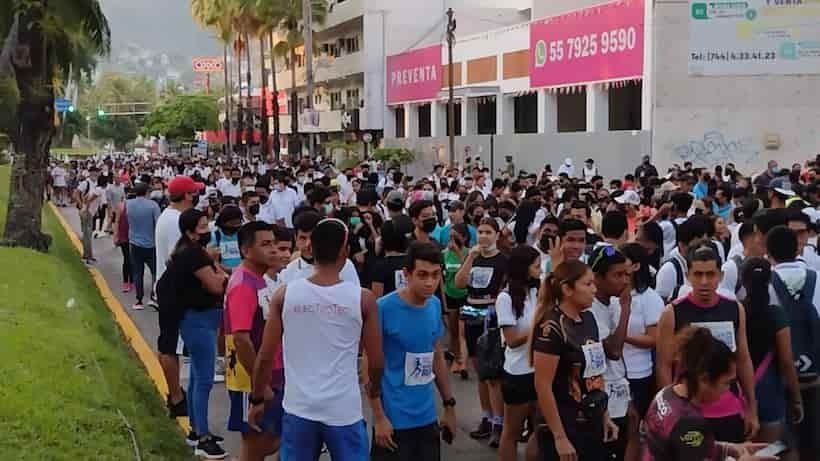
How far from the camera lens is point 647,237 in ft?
27.2

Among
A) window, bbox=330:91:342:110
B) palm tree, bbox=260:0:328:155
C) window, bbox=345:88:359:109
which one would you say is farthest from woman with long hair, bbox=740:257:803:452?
window, bbox=330:91:342:110

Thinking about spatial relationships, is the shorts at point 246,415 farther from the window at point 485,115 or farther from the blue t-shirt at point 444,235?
the window at point 485,115

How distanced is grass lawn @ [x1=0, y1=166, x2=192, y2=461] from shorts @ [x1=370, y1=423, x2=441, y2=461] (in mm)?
2162

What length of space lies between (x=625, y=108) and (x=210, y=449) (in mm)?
33116

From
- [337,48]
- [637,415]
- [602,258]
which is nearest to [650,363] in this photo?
[637,415]

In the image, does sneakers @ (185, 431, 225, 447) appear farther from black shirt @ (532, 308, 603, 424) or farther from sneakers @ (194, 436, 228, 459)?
black shirt @ (532, 308, 603, 424)

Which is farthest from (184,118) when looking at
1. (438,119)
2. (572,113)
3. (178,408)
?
(178,408)

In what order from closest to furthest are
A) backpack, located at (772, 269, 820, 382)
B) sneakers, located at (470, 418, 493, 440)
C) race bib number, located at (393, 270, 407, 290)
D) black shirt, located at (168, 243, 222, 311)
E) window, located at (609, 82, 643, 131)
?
1. backpack, located at (772, 269, 820, 382)
2. black shirt, located at (168, 243, 222, 311)
3. race bib number, located at (393, 270, 407, 290)
4. sneakers, located at (470, 418, 493, 440)
5. window, located at (609, 82, 643, 131)

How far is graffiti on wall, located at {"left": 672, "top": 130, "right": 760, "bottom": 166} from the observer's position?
99.9ft

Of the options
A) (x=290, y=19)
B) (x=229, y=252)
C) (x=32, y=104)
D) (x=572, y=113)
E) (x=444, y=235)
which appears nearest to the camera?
(x=229, y=252)

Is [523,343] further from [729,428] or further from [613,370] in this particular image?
[729,428]

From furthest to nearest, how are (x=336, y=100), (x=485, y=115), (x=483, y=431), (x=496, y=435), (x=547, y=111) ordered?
(x=336, y=100) < (x=485, y=115) < (x=547, y=111) < (x=483, y=431) < (x=496, y=435)

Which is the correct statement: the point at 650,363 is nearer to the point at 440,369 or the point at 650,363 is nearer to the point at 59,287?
the point at 440,369

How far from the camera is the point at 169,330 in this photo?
807 cm
